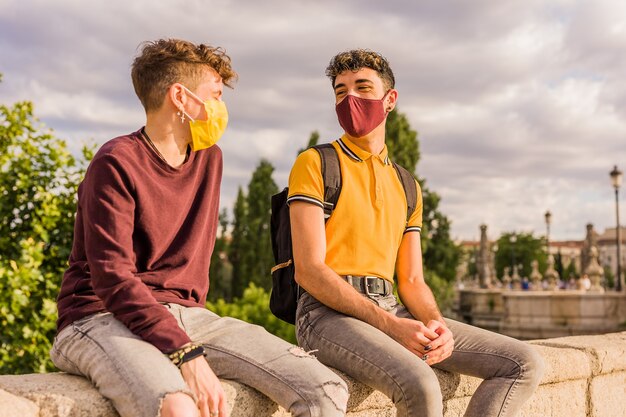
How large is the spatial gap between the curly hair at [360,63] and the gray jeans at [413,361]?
1.13 m

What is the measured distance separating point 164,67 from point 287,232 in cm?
105

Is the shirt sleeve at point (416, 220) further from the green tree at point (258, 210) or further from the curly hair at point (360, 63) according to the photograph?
the green tree at point (258, 210)

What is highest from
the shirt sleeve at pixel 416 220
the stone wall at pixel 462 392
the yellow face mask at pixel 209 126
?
the yellow face mask at pixel 209 126

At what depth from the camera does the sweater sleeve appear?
2469mm

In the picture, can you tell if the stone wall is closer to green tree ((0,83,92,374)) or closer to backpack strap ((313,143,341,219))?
backpack strap ((313,143,341,219))

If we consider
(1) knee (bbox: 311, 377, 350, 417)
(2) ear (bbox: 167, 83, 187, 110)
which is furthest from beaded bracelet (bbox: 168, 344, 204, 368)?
(2) ear (bbox: 167, 83, 187, 110)

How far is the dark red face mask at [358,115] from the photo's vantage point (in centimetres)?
360

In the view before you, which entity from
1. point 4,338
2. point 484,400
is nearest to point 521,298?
point 4,338

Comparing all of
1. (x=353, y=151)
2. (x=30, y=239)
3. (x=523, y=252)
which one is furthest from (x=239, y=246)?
(x=523, y=252)

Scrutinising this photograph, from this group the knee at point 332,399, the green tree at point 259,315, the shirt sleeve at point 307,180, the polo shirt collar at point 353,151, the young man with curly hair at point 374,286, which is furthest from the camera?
the green tree at point 259,315

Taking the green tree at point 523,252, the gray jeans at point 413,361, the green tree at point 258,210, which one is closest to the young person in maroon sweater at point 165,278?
the gray jeans at point 413,361

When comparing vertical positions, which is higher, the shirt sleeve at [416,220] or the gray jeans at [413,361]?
the shirt sleeve at [416,220]

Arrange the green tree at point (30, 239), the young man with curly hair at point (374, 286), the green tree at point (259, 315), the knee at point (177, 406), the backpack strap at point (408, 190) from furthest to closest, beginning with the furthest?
the green tree at point (259, 315)
the green tree at point (30, 239)
the backpack strap at point (408, 190)
the young man with curly hair at point (374, 286)
the knee at point (177, 406)

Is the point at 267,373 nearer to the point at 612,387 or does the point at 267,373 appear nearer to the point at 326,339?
the point at 326,339
